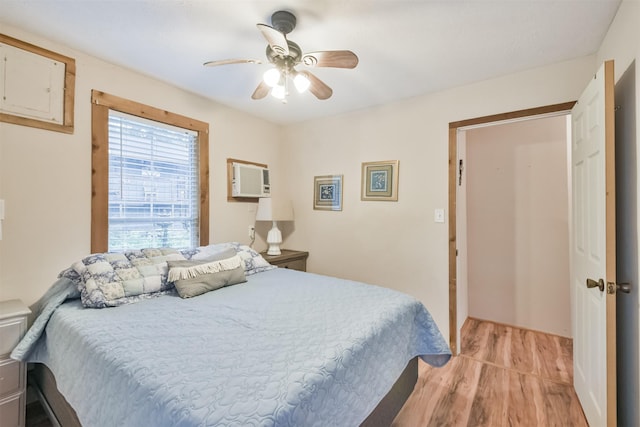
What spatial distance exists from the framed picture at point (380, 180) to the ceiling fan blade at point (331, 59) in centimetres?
137

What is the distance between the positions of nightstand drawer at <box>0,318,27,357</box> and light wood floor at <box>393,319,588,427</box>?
7.27 feet

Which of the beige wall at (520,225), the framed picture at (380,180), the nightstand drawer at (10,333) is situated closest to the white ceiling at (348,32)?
the framed picture at (380,180)

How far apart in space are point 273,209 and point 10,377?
2210mm

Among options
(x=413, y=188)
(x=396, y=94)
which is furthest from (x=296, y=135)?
(x=413, y=188)

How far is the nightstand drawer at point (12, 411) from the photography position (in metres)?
1.57

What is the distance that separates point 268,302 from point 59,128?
184cm

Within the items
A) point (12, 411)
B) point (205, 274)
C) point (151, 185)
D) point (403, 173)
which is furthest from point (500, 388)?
point (151, 185)

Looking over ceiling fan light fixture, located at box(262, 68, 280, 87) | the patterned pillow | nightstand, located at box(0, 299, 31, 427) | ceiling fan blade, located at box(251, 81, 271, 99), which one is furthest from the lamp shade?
nightstand, located at box(0, 299, 31, 427)

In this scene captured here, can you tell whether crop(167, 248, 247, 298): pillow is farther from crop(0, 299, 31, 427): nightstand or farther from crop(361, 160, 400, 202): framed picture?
crop(361, 160, 400, 202): framed picture

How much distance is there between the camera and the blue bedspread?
92 centimetres

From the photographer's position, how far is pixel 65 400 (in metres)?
1.43

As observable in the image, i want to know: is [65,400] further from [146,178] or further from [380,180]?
[380,180]

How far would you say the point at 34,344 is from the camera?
62.9 inches

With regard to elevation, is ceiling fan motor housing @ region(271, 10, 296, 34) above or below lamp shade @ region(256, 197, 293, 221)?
above
